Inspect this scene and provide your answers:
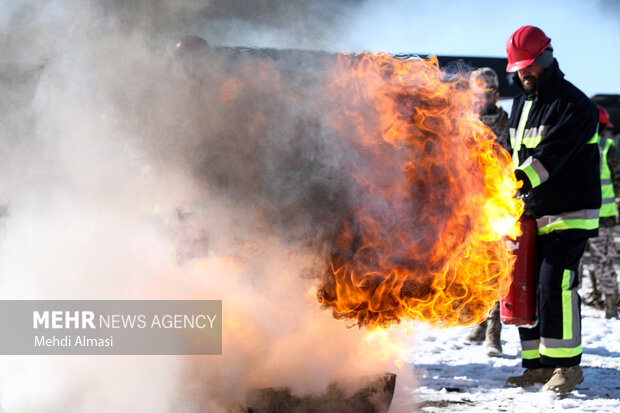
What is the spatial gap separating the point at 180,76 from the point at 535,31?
8.81 feet

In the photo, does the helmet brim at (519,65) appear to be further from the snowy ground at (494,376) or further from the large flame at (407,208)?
the snowy ground at (494,376)

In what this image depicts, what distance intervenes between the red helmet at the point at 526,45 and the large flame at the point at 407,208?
4.21 ft

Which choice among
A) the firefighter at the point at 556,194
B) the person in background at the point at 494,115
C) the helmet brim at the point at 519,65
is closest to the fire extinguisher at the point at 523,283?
the firefighter at the point at 556,194

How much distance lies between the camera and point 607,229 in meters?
7.11

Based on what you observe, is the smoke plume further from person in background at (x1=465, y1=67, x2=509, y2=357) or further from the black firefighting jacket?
person in background at (x1=465, y1=67, x2=509, y2=357)

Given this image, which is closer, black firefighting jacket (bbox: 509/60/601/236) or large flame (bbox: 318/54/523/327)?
large flame (bbox: 318/54/523/327)

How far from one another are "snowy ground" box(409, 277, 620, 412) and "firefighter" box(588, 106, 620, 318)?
0.70 metres

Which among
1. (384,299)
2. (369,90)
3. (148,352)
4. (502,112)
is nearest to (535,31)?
(502,112)

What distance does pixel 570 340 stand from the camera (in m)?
→ 4.16

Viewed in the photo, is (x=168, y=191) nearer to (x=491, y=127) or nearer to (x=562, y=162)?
(x=562, y=162)

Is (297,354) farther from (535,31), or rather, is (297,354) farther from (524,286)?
(535,31)

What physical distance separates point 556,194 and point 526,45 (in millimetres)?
1133

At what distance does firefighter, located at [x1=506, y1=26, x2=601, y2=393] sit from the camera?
4.15 meters

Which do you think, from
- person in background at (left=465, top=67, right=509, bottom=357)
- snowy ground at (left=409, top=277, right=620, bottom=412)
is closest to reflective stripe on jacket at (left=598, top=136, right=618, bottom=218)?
snowy ground at (left=409, top=277, right=620, bottom=412)
